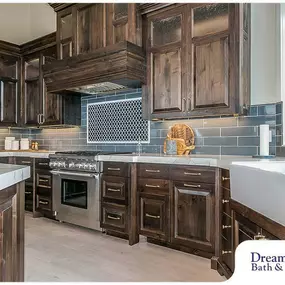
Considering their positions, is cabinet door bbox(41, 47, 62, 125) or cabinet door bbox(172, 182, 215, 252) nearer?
cabinet door bbox(172, 182, 215, 252)

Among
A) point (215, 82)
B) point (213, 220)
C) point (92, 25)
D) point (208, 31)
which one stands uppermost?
point (92, 25)

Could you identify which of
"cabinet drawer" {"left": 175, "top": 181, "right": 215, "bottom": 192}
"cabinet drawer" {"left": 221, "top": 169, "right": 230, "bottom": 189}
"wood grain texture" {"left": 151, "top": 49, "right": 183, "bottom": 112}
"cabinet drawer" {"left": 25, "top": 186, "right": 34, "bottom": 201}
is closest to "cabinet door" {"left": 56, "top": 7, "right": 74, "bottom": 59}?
"wood grain texture" {"left": 151, "top": 49, "right": 183, "bottom": 112}

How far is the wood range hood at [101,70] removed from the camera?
279 centimetres

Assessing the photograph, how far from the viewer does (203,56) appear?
2631 millimetres

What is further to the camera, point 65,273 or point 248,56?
point 248,56

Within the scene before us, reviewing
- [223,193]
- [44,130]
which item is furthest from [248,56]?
[44,130]

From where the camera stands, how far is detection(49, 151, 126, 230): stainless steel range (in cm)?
302

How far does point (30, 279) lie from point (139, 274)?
2.60ft

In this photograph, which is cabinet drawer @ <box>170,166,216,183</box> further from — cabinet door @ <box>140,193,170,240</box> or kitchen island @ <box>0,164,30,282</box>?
kitchen island @ <box>0,164,30,282</box>

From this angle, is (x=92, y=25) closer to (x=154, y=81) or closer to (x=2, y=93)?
(x=154, y=81)

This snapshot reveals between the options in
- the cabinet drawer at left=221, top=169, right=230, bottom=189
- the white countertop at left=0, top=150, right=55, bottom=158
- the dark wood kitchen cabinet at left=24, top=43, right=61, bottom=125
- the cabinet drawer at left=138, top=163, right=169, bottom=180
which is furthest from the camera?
the dark wood kitchen cabinet at left=24, top=43, right=61, bottom=125

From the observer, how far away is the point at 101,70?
2.92m

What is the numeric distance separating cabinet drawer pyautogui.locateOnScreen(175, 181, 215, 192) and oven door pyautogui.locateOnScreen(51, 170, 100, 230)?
968 millimetres

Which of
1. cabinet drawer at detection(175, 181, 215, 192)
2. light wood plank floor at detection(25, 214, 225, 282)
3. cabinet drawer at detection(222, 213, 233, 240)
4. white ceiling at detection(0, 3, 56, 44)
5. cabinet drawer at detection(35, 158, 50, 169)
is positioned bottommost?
light wood plank floor at detection(25, 214, 225, 282)
